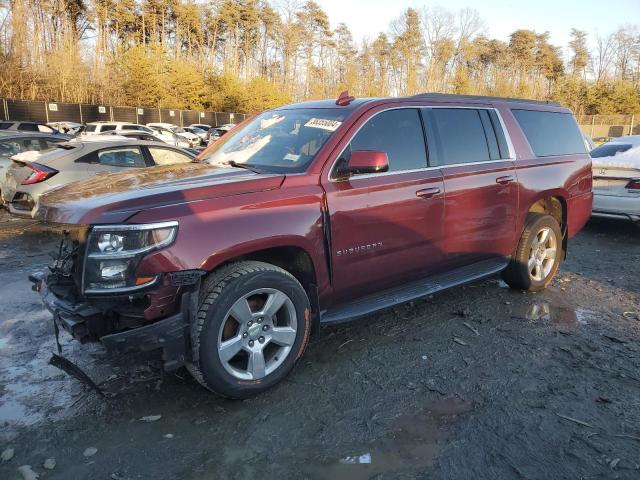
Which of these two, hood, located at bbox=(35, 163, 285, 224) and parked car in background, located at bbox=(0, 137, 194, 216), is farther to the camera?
parked car in background, located at bbox=(0, 137, 194, 216)

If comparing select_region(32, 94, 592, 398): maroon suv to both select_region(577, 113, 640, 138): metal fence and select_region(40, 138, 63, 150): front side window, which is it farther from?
select_region(577, 113, 640, 138): metal fence

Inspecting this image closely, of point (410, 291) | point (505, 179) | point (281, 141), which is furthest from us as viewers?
point (505, 179)

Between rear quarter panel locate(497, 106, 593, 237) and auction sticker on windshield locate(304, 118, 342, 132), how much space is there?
2.06 meters

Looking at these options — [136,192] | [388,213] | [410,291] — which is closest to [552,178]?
[410,291]

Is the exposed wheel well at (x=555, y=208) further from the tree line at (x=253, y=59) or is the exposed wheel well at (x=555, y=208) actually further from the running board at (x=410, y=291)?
the tree line at (x=253, y=59)

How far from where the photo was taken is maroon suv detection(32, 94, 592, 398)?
9.18 feet

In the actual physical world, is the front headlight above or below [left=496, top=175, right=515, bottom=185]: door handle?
below

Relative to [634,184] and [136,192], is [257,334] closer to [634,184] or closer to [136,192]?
[136,192]

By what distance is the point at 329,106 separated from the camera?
160 inches

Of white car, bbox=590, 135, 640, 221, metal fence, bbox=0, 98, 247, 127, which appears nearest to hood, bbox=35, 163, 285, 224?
white car, bbox=590, 135, 640, 221

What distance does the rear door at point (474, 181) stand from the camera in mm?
4227

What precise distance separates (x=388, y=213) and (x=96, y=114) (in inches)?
1453

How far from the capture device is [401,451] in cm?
272

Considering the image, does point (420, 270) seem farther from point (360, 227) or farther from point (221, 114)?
point (221, 114)
